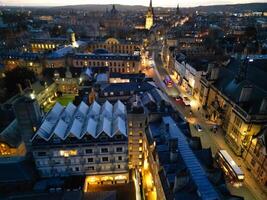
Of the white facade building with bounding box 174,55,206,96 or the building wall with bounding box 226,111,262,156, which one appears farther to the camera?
the white facade building with bounding box 174,55,206,96

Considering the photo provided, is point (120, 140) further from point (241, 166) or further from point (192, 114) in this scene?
point (192, 114)

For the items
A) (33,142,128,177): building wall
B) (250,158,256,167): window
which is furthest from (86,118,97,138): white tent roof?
(250,158,256,167): window

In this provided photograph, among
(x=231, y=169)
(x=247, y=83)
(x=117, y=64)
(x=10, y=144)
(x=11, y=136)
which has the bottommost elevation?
(x=231, y=169)

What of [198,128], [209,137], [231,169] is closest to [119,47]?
[198,128]

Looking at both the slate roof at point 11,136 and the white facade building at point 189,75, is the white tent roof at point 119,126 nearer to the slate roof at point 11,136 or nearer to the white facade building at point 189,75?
the slate roof at point 11,136

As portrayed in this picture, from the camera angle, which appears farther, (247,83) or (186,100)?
(186,100)

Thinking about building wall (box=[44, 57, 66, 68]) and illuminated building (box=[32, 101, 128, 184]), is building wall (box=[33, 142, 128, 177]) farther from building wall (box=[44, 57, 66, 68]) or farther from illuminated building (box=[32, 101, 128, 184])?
building wall (box=[44, 57, 66, 68])

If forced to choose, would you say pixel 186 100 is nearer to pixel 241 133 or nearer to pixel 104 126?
pixel 241 133
